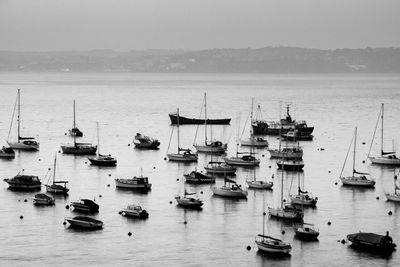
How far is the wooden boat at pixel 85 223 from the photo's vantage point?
163 ft

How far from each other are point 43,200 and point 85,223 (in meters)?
6.63

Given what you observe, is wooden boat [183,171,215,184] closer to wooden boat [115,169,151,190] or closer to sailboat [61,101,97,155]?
wooden boat [115,169,151,190]

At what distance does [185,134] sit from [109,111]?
47391mm

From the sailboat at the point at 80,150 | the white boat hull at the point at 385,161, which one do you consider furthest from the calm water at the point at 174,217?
the sailboat at the point at 80,150

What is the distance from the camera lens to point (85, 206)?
2103 inches

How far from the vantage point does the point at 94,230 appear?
162 feet

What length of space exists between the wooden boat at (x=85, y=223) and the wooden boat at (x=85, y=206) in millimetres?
2952

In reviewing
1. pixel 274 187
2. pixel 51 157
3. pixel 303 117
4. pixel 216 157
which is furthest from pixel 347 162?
pixel 303 117

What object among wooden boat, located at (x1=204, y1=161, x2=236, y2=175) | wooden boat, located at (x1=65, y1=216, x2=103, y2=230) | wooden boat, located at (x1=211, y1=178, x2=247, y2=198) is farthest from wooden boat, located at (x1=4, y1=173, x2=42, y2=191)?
wooden boat, located at (x1=204, y1=161, x2=236, y2=175)

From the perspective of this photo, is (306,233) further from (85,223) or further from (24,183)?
(24,183)

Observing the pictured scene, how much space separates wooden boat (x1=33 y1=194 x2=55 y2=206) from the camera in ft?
182

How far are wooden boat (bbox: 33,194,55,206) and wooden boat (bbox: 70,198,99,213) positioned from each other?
232 cm

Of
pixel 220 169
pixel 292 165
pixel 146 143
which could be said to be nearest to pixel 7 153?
pixel 146 143

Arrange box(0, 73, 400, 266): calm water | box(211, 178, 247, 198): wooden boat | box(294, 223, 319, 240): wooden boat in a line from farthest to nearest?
box(211, 178, 247, 198): wooden boat → box(294, 223, 319, 240): wooden boat → box(0, 73, 400, 266): calm water
